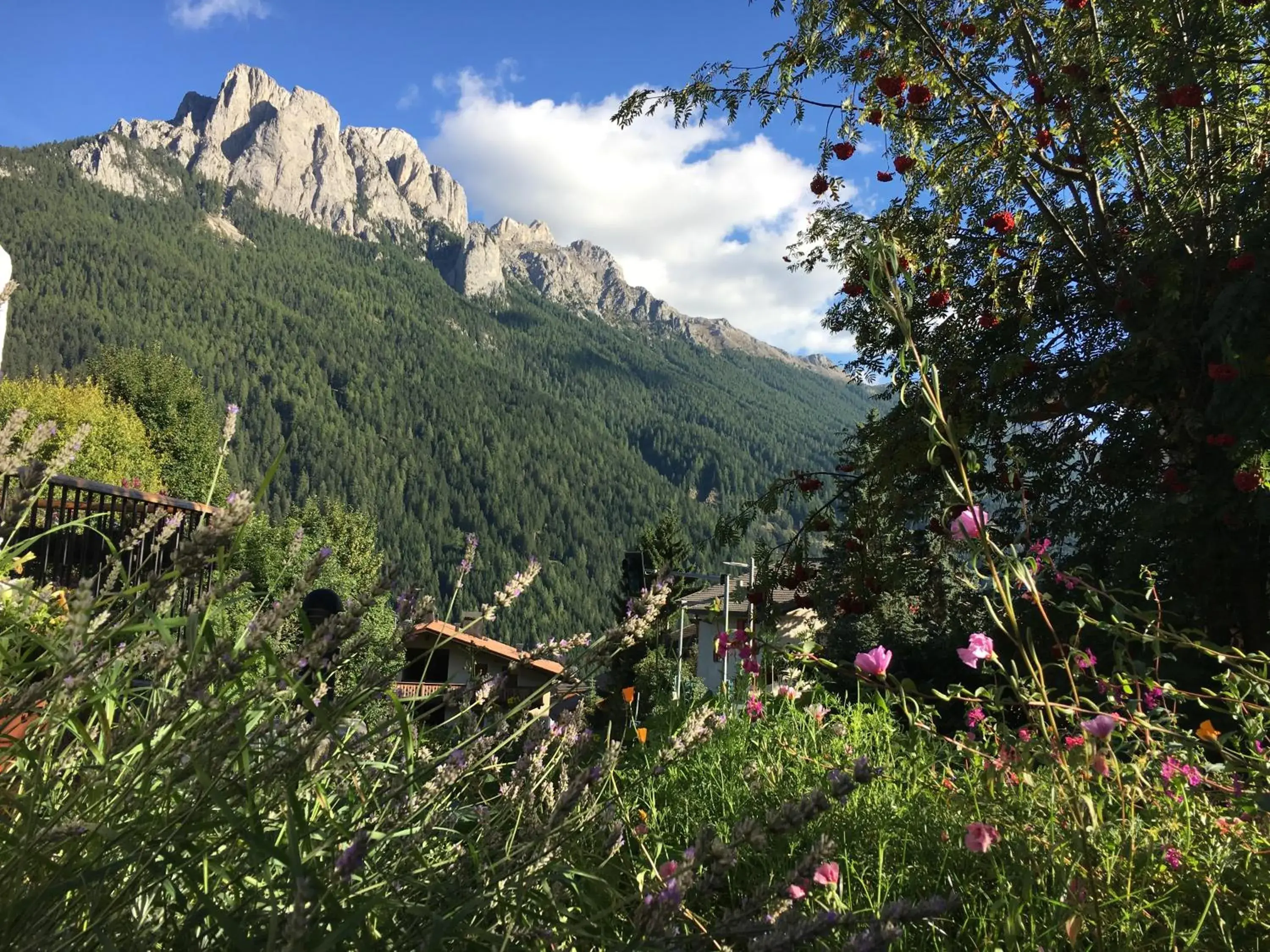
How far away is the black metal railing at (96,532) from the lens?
8.03 feet

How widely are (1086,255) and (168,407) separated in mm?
41480

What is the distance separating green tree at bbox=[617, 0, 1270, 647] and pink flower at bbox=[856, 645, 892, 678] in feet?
6.61

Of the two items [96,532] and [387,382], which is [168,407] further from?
[387,382]

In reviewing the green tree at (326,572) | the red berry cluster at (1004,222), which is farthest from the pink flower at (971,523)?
the red berry cluster at (1004,222)

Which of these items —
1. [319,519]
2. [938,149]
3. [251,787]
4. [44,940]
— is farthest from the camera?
[319,519]

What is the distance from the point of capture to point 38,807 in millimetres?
1106

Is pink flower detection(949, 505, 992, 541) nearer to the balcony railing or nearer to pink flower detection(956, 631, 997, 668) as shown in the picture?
pink flower detection(956, 631, 997, 668)

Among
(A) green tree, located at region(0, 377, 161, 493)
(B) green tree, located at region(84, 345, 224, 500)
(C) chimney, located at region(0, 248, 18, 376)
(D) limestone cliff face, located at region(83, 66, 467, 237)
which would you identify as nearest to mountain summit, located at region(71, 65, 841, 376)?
(D) limestone cliff face, located at region(83, 66, 467, 237)

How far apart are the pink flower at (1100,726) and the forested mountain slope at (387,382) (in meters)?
72.8

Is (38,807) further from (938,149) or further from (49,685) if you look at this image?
(938,149)

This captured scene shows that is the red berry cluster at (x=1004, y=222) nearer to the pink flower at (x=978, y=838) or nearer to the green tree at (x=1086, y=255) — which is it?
the green tree at (x=1086, y=255)

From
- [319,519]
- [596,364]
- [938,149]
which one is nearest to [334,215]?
[596,364]

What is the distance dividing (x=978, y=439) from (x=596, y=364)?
169m

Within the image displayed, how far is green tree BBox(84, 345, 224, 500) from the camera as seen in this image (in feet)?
120
